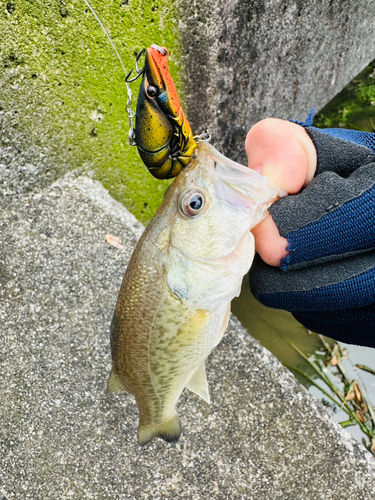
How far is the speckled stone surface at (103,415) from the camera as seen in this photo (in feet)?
7.36

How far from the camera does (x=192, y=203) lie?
1653 millimetres

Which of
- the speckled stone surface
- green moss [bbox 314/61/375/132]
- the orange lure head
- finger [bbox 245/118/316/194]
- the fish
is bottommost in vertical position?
the speckled stone surface

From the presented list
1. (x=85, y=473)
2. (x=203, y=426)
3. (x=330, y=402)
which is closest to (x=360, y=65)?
(x=330, y=402)

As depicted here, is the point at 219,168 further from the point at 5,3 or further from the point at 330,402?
the point at 330,402

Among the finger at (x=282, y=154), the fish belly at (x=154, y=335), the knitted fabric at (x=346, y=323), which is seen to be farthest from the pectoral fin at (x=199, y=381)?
the finger at (x=282, y=154)

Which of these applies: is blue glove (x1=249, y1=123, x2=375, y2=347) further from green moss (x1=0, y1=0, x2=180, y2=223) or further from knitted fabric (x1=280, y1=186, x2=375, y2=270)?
green moss (x1=0, y1=0, x2=180, y2=223)

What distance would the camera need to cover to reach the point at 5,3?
2135 millimetres

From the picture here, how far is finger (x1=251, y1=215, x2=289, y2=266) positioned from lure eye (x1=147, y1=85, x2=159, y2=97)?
680 mm

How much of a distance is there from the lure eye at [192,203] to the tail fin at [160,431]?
109 centimetres

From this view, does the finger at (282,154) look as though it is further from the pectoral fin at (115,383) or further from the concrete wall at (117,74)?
the concrete wall at (117,74)

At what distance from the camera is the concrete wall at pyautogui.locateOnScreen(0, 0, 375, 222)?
91.5 inches

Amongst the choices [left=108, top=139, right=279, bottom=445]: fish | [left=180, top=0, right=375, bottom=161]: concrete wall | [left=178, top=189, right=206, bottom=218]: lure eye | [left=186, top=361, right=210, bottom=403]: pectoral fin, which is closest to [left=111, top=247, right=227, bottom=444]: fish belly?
[left=108, top=139, right=279, bottom=445]: fish

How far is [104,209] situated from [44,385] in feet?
3.77

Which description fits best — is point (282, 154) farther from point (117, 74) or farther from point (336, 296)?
point (117, 74)
